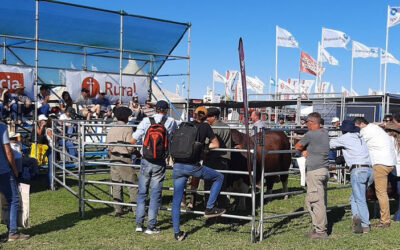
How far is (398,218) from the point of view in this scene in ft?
24.0

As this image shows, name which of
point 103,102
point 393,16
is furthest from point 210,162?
point 393,16

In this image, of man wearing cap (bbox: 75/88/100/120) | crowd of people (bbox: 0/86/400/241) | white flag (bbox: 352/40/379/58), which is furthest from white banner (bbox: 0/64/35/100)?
white flag (bbox: 352/40/379/58)

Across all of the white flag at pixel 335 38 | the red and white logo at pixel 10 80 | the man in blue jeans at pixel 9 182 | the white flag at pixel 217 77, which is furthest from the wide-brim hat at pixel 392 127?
the white flag at pixel 217 77

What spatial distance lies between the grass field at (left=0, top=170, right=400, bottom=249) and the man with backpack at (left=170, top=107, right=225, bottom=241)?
0.40 meters

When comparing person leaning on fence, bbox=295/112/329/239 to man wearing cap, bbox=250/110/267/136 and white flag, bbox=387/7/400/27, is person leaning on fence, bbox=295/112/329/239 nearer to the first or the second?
man wearing cap, bbox=250/110/267/136

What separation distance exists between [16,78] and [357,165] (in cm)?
869

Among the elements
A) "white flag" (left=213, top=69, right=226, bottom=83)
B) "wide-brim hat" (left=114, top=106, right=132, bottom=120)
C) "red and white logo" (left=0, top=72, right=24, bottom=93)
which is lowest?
"wide-brim hat" (left=114, top=106, right=132, bottom=120)

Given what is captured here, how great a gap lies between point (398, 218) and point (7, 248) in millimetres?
6317

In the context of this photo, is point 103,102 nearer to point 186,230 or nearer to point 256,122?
point 256,122

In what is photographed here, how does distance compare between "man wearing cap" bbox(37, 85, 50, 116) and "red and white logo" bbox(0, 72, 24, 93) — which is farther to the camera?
"man wearing cap" bbox(37, 85, 50, 116)

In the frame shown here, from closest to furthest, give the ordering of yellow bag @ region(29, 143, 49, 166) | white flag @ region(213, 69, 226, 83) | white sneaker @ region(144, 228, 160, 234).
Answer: white sneaker @ region(144, 228, 160, 234), yellow bag @ region(29, 143, 49, 166), white flag @ region(213, 69, 226, 83)

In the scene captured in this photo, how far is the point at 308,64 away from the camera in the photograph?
3169cm

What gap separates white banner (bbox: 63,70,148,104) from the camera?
507 inches

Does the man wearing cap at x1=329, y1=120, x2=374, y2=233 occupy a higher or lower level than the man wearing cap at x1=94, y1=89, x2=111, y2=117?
lower
